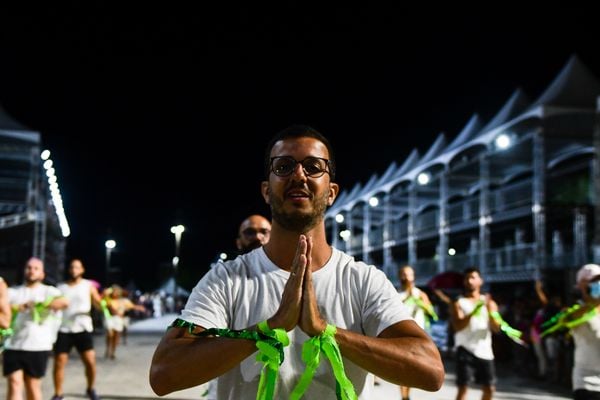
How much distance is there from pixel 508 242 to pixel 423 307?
72.9 feet

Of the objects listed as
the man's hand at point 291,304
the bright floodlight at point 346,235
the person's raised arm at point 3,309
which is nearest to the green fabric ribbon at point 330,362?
the man's hand at point 291,304

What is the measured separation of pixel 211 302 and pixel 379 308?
59 cm

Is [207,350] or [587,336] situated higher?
[207,350]

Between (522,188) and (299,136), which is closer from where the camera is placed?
(299,136)

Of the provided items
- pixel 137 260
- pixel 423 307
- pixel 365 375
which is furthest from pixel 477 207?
pixel 137 260

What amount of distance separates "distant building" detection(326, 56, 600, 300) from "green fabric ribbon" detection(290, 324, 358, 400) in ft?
51.2

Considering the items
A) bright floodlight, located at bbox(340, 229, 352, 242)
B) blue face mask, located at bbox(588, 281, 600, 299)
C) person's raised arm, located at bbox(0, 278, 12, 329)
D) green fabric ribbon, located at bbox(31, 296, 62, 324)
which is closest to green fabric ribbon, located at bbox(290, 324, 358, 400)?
blue face mask, located at bbox(588, 281, 600, 299)

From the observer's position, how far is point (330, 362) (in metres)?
2.16

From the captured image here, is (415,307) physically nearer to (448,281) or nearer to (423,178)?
(448,281)

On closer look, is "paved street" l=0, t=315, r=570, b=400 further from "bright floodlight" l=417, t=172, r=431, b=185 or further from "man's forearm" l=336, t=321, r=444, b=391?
"bright floodlight" l=417, t=172, r=431, b=185

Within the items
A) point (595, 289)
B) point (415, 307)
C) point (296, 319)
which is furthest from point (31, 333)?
point (296, 319)

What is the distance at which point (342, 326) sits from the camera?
7.32 ft

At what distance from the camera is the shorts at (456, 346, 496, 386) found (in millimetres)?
8339

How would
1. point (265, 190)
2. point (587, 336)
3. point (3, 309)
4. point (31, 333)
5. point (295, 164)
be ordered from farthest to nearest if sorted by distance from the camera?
point (31, 333), point (3, 309), point (587, 336), point (265, 190), point (295, 164)
